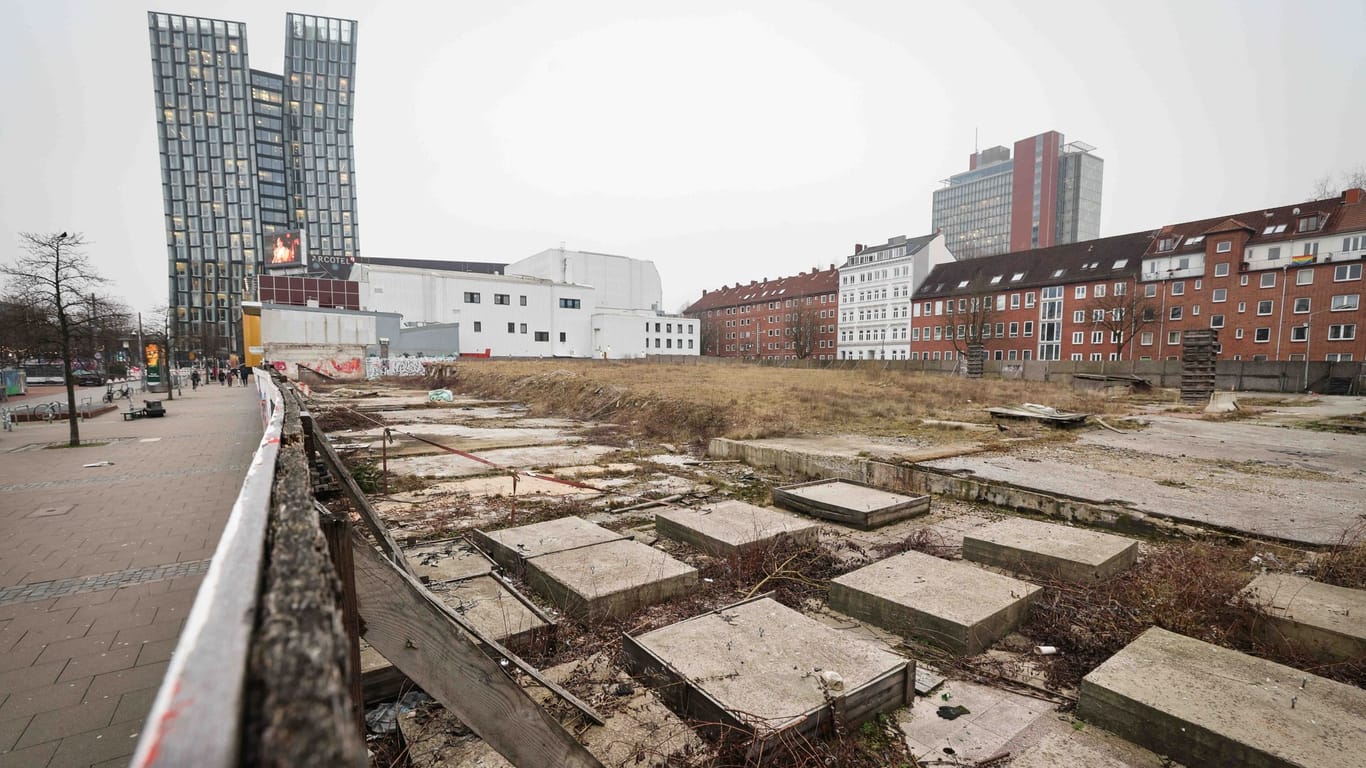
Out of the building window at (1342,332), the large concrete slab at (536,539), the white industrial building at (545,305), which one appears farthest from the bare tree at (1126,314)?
the large concrete slab at (536,539)

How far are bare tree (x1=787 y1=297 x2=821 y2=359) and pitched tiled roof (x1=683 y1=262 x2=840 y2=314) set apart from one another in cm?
586

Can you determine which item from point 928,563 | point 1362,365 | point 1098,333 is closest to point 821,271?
point 1098,333

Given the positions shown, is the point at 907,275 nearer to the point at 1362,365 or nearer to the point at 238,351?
the point at 1362,365

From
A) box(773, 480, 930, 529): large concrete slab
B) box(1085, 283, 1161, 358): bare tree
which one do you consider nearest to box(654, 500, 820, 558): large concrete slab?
box(773, 480, 930, 529): large concrete slab

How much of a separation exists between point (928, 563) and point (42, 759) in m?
5.37

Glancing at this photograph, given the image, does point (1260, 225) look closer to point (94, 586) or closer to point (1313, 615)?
point (1313, 615)

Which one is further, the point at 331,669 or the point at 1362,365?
Answer: the point at 1362,365

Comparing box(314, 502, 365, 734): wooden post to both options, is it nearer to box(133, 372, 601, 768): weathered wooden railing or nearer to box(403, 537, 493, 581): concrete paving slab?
box(133, 372, 601, 768): weathered wooden railing

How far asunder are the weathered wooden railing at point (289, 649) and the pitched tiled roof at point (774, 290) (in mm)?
82611

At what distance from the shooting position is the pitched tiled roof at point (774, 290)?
83000mm

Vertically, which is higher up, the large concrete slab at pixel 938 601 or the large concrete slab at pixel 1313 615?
the large concrete slab at pixel 1313 615

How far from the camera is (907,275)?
223 ft

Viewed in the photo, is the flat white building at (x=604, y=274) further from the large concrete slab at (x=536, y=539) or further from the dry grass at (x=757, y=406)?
the large concrete slab at (x=536, y=539)

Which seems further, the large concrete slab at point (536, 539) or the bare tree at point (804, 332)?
the bare tree at point (804, 332)
